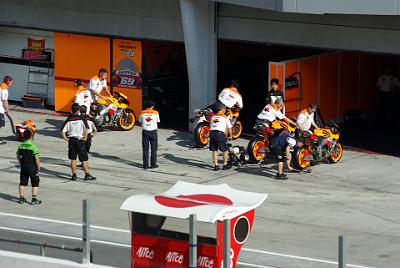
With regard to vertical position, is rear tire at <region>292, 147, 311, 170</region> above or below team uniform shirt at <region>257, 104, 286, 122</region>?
below

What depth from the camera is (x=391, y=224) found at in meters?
19.7

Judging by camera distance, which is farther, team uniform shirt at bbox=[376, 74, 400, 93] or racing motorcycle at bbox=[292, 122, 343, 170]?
team uniform shirt at bbox=[376, 74, 400, 93]

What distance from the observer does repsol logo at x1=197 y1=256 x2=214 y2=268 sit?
14.0m

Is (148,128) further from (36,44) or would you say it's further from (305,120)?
(36,44)

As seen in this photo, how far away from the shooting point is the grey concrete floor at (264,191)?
18.3 metres

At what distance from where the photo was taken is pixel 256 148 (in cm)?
2439

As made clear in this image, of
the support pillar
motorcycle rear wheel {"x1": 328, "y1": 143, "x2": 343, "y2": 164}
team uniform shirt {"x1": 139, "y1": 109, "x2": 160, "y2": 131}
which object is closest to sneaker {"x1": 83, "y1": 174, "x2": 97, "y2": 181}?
team uniform shirt {"x1": 139, "y1": 109, "x2": 160, "y2": 131}

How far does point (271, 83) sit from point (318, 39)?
5.02ft

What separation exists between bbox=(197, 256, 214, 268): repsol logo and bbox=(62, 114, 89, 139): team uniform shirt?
346 inches

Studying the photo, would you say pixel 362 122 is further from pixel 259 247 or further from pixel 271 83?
pixel 259 247

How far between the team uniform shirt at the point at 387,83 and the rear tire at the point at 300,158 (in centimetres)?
738

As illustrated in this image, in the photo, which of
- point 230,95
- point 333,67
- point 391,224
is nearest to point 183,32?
point 230,95

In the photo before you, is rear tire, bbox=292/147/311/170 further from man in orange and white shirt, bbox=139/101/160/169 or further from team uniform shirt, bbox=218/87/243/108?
team uniform shirt, bbox=218/87/243/108

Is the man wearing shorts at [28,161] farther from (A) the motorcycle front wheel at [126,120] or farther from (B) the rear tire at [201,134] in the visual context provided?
(A) the motorcycle front wheel at [126,120]
